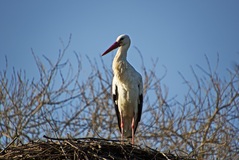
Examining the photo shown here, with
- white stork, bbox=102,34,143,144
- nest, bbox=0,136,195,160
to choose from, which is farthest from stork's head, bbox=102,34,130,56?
nest, bbox=0,136,195,160

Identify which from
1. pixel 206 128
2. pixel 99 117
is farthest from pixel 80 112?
pixel 206 128

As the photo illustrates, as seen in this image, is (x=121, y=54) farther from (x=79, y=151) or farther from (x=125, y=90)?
(x=79, y=151)

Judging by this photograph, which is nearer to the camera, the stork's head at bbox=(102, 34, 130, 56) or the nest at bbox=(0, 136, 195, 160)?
the nest at bbox=(0, 136, 195, 160)

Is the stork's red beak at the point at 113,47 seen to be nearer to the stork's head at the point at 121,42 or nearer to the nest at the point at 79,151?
the stork's head at the point at 121,42

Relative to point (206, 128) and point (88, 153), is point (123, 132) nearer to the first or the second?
point (206, 128)

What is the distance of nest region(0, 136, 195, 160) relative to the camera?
6.58 meters

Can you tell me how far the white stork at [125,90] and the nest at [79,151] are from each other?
10.4 ft

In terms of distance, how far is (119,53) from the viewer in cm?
1024

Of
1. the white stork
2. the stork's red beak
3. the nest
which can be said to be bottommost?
the nest

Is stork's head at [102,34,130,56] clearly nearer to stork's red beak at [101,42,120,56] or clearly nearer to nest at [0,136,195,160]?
stork's red beak at [101,42,120,56]

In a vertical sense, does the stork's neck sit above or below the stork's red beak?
below

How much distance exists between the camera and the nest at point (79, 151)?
658cm

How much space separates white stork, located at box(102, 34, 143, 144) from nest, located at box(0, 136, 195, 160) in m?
3.16

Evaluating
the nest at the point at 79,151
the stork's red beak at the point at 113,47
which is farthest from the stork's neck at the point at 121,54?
the nest at the point at 79,151
